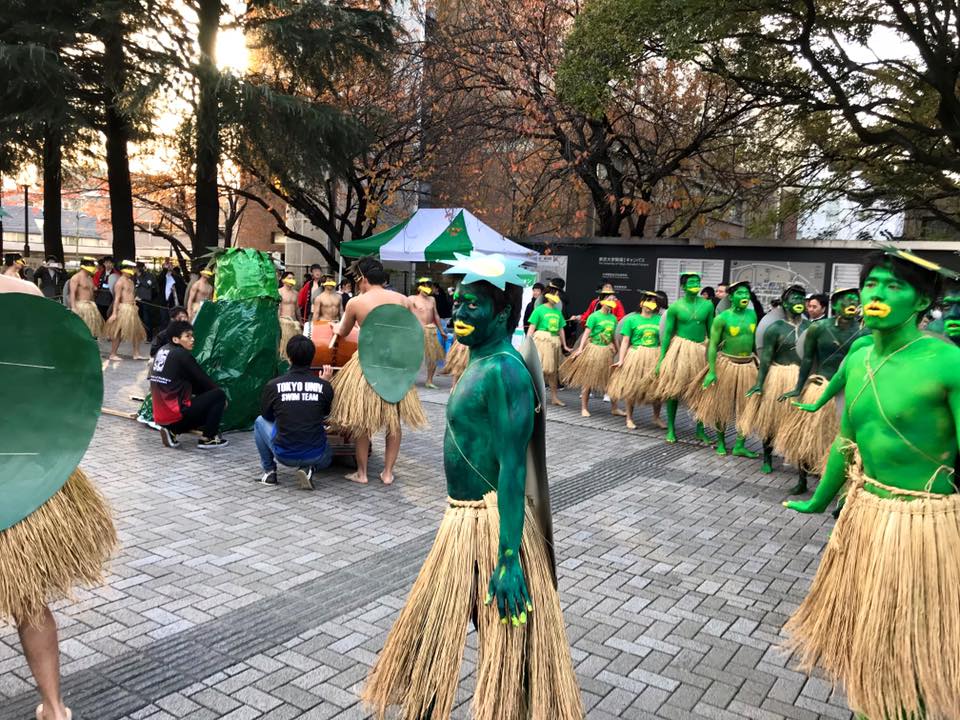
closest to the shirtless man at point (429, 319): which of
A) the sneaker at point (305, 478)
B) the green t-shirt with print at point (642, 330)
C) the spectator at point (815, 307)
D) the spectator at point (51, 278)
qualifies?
the green t-shirt with print at point (642, 330)

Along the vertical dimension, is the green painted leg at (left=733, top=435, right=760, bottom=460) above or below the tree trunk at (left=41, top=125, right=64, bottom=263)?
below

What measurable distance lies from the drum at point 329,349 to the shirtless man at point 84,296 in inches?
280

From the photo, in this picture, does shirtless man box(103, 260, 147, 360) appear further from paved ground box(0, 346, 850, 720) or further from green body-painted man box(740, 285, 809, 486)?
green body-painted man box(740, 285, 809, 486)

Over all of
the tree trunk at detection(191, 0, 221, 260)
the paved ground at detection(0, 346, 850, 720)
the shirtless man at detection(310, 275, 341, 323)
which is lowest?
the paved ground at detection(0, 346, 850, 720)

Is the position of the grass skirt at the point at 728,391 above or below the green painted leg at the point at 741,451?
above

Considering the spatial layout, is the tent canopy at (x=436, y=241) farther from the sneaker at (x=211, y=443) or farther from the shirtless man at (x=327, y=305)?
the sneaker at (x=211, y=443)

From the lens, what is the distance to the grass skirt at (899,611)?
2602mm

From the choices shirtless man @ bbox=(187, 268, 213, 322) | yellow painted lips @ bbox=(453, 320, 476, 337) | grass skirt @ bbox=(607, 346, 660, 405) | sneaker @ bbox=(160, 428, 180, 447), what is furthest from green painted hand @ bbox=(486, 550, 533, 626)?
shirtless man @ bbox=(187, 268, 213, 322)

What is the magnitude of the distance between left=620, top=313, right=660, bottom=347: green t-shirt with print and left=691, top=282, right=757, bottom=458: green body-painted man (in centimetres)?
124

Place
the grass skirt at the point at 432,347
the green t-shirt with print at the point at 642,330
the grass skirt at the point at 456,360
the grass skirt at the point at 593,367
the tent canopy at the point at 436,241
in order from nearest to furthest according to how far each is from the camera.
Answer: the green t-shirt with print at the point at 642,330
the grass skirt at the point at 593,367
the grass skirt at the point at 456,360
the grass skirt at the point at 432,347
the tent canopy at the point at 436,241

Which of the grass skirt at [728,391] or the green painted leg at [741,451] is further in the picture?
the green painted leg at [741,451]

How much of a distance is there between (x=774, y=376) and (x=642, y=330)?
224 cm

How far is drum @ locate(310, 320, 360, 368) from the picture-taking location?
23.7 feet

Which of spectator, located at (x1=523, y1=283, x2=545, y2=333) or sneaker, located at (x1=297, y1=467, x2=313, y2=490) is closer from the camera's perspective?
sneaker, located at (x1=297, y1=467, x2=313, y2=490)
